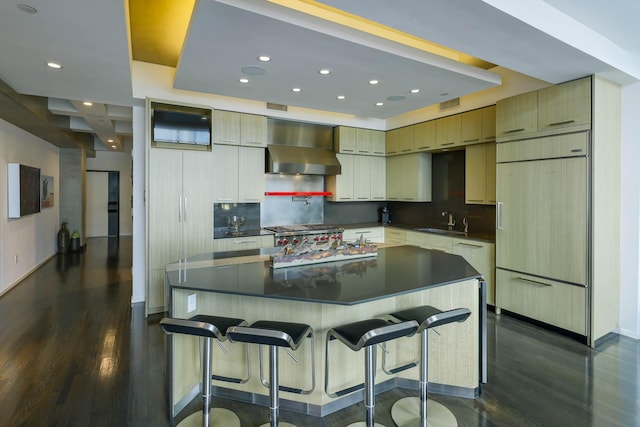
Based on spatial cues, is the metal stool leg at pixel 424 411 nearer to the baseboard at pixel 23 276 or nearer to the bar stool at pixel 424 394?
the bar stool at pixel 424 394

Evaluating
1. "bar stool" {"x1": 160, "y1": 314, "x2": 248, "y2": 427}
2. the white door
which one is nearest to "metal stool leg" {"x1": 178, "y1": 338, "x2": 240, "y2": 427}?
"bar stool" {"x1": 160, "y1": 314, "x2": 248, "y2": 427}

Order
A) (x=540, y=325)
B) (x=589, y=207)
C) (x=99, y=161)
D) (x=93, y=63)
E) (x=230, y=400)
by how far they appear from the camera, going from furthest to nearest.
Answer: (x=99, y=161)
(x=540, y=325)
(x=589, y=207)
(x=93, y=63)
(x=230, y=400)

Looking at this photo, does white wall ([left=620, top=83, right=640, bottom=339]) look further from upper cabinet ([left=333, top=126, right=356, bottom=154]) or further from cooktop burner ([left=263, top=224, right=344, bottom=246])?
upper cabinet ([left=333, top=126, right=356, bottom=154])

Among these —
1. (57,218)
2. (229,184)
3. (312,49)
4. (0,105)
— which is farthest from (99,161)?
(312,49)

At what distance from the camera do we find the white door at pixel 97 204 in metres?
10.5

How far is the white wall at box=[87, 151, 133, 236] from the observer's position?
34.2 feet

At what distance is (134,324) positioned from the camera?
3.73 meters

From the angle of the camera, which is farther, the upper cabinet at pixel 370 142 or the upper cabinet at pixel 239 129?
the upper cabinet at pixel 370 142

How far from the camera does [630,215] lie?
3439 mm

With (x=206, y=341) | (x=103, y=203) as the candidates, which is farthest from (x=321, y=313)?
(x=103, y=203)

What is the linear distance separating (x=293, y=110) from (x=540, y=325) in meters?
4.21

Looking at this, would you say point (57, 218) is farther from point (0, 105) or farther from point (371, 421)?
point (371, 421)

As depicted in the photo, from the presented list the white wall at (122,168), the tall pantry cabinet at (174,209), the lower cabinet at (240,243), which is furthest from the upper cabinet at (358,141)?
the white wall at (122,168)

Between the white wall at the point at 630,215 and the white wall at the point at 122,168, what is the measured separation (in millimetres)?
11827
